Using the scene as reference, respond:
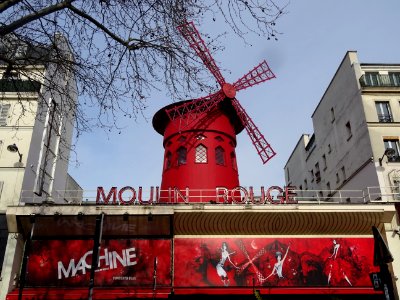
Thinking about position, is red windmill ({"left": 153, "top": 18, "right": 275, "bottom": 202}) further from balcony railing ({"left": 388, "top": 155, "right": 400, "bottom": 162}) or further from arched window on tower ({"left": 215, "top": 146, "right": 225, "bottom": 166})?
balcony railing ({"left": 388, "top": 155, "right": 400, "bottom": 162})

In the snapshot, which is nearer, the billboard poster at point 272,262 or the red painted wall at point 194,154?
the billboard poster at point 272,262

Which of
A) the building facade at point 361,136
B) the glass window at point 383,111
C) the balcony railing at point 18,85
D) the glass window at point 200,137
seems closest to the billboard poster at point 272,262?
the building facade at point 361,136

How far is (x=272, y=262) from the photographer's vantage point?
15164 millimetres

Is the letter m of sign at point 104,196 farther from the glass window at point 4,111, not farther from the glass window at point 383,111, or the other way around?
the glass window at point 383,111

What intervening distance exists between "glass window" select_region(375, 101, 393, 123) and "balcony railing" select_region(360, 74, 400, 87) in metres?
0.94

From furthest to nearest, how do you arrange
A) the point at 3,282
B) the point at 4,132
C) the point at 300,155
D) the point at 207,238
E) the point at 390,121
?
the point at 300,155, the point at 390,121, the point at 4,132, the point at 207,238, the point at 3,282

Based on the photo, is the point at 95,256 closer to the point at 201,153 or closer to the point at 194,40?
the point at 194,40

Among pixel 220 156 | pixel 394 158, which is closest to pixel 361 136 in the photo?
pixel 394 158

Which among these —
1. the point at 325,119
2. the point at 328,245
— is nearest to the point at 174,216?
the point at 328,245

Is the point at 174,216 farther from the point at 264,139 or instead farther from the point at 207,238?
the point at 264,139

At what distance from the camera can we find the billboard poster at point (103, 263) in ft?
48.6

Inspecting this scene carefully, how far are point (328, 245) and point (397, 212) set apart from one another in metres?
2.98

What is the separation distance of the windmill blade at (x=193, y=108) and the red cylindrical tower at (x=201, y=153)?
0.48 feet

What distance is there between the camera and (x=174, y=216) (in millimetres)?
15156
